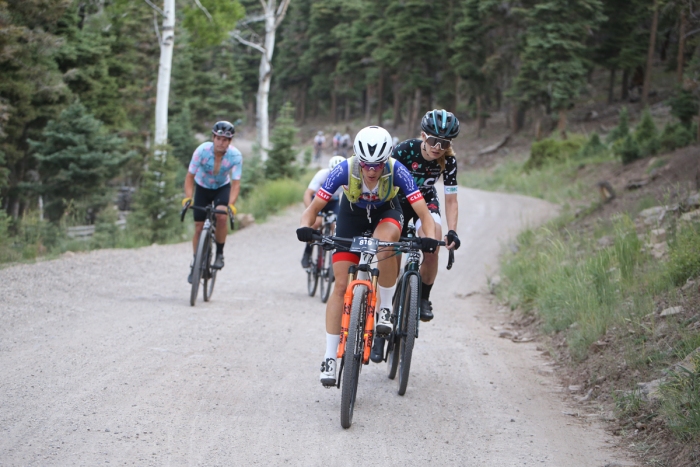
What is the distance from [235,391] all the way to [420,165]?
8.49ft

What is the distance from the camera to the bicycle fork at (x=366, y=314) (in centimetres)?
558

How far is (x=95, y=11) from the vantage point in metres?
26.3

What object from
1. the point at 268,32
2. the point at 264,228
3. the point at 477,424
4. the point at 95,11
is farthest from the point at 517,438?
the point at 268,32

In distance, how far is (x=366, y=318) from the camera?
224 inches

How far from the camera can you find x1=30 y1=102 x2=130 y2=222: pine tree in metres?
20.2

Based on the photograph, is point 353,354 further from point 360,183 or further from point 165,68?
point 165,68

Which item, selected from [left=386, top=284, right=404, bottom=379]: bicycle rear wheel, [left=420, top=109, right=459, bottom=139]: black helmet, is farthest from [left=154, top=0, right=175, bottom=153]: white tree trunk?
[left=420, top=109, right=459, bottom=139]: black helmet

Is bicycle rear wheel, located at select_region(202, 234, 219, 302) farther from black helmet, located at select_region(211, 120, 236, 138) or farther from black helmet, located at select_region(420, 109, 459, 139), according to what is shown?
black helmet, located at select_region(420, 109, 459, 139)

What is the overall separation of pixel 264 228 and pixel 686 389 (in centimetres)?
1575

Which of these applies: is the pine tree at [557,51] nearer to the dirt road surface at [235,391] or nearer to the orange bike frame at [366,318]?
the dirt road surface at [235,391]

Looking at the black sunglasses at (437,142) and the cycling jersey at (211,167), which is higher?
the black sunglasses at (437,142)

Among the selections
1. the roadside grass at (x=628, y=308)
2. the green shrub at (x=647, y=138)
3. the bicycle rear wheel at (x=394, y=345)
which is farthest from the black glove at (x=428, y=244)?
the green shrub at (x=647, y=138)

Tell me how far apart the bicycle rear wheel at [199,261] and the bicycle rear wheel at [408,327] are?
4.05m

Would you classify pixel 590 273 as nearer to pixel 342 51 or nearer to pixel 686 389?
pixel 686 389
